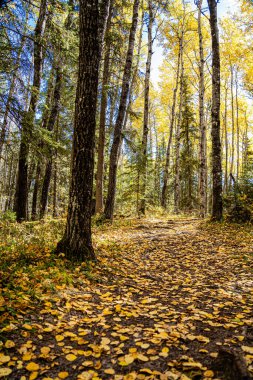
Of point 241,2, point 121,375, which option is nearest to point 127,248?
point 121,375

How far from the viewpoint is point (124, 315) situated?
339 centimetres

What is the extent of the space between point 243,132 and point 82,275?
104ft

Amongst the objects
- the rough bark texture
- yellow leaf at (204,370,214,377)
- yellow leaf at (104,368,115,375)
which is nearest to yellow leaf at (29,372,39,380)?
yellow leaf at (104,368,115,375)

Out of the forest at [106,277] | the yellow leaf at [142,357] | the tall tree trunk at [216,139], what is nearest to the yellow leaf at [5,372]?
the forest at [106,277]

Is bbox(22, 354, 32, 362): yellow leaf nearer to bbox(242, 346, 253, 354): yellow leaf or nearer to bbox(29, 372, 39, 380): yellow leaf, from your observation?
bbox(29, 372, 39, 380): yellow leaf

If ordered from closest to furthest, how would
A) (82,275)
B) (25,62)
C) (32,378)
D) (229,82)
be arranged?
(32,378), (82,275), (25,62), (229,82)

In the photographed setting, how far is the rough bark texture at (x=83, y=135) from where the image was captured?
476 centimetres

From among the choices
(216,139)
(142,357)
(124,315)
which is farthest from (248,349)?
(216,139)

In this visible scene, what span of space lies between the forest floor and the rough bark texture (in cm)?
50

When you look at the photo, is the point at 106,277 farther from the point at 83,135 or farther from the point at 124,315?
the point at 83,135

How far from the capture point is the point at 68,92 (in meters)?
11.5

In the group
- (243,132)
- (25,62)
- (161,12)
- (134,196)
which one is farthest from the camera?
Answer: (243,132)

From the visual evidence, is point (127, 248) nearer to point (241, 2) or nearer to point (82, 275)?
point (82, 275)

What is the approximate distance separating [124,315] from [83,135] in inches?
118
